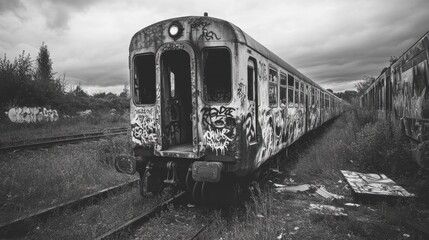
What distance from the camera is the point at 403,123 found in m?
7.37

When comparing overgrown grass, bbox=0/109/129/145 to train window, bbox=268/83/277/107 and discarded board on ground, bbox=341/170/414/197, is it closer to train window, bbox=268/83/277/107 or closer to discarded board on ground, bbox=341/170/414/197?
train window, bbox=268/83/277/107

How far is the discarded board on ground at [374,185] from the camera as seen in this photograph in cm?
462

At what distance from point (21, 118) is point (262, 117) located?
59.7ft

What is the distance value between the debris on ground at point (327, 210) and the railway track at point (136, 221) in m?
2.43

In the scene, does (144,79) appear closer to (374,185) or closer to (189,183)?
(189,183)

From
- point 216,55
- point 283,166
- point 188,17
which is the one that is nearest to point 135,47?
point 188,17

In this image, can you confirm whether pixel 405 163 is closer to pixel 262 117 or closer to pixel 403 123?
pixel 403 123

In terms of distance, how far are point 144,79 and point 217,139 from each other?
77.0 inches

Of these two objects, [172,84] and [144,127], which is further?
[172,84]

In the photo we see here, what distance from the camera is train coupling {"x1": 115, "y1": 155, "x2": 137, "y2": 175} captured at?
440 centimetres

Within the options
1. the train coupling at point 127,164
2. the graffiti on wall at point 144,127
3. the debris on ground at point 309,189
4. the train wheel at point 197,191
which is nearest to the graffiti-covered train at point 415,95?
the debris on ground at point 309,189

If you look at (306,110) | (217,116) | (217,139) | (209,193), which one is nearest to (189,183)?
(209,193)

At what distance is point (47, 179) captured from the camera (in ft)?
17.9

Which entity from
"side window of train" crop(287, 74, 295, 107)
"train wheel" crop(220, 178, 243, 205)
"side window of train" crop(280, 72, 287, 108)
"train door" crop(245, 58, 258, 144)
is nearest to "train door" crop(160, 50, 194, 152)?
"train wheel" crop(220, 178, 243, 205)
